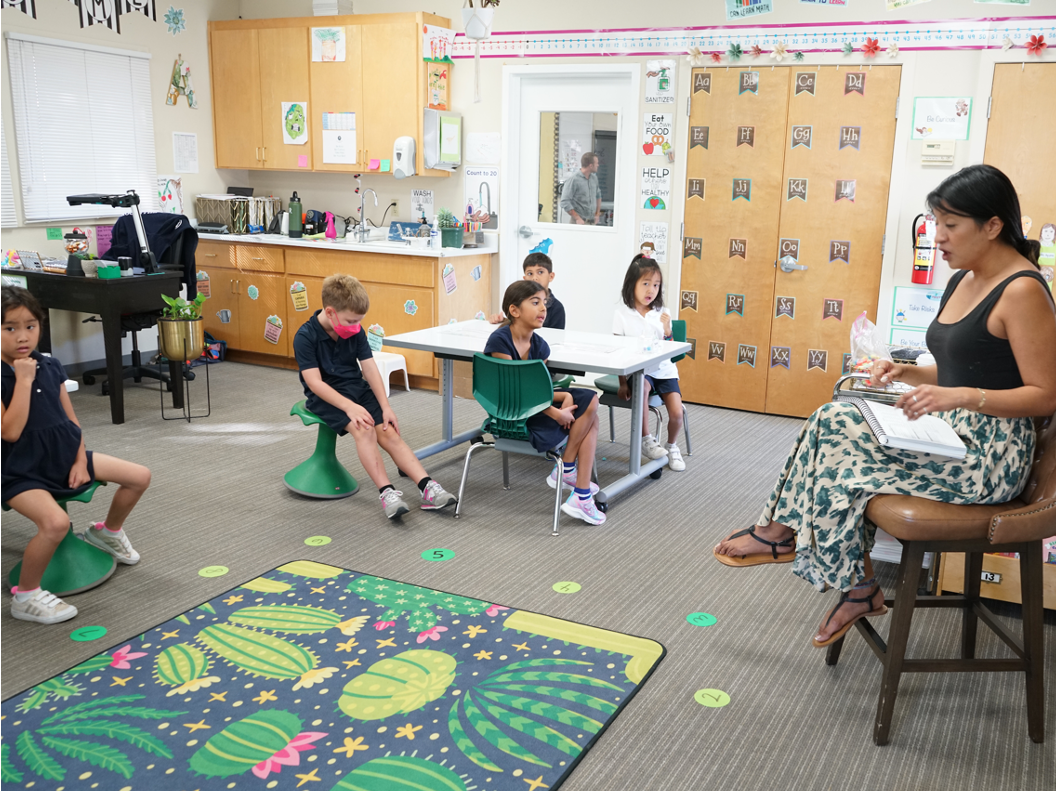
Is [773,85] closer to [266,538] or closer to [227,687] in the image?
[266,538]

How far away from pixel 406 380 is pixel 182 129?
102 inches

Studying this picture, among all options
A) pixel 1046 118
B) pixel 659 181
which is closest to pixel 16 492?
pixel 659 181

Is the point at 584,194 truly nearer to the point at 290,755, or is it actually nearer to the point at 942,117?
the point at 942,117

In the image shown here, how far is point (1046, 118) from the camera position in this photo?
4.58 metres

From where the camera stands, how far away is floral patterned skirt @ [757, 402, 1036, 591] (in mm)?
2158

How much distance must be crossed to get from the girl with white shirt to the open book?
6.57 ft

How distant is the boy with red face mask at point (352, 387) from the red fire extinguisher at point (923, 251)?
289 cm

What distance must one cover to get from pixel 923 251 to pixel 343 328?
3.14 metres

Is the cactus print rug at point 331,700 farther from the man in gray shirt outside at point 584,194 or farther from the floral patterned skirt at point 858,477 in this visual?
the man in gray shirt outside at point 584,194

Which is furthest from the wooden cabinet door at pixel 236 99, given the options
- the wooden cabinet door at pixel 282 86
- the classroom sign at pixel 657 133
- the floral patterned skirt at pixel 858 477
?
the floral patterned skirt at pixel 858 477

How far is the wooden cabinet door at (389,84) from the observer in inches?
233

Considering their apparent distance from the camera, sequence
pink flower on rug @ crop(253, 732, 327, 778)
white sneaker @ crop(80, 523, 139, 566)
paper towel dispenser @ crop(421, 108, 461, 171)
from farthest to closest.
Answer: paper towel dispenser @ crop(421, 108, 461, 171) → white sneaker @ crop(80, 523, 139, 566) → pink flower on rug @ crop(253, 732, 327, 778)

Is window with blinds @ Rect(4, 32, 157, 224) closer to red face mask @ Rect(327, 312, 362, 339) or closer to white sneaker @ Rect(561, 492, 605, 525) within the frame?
red face mask @ Rect(327, 312, 362, 339)

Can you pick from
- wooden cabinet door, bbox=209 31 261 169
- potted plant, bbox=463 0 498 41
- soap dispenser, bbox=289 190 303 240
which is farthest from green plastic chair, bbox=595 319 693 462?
wooden cabinet door, bbox=209 31 261 169
